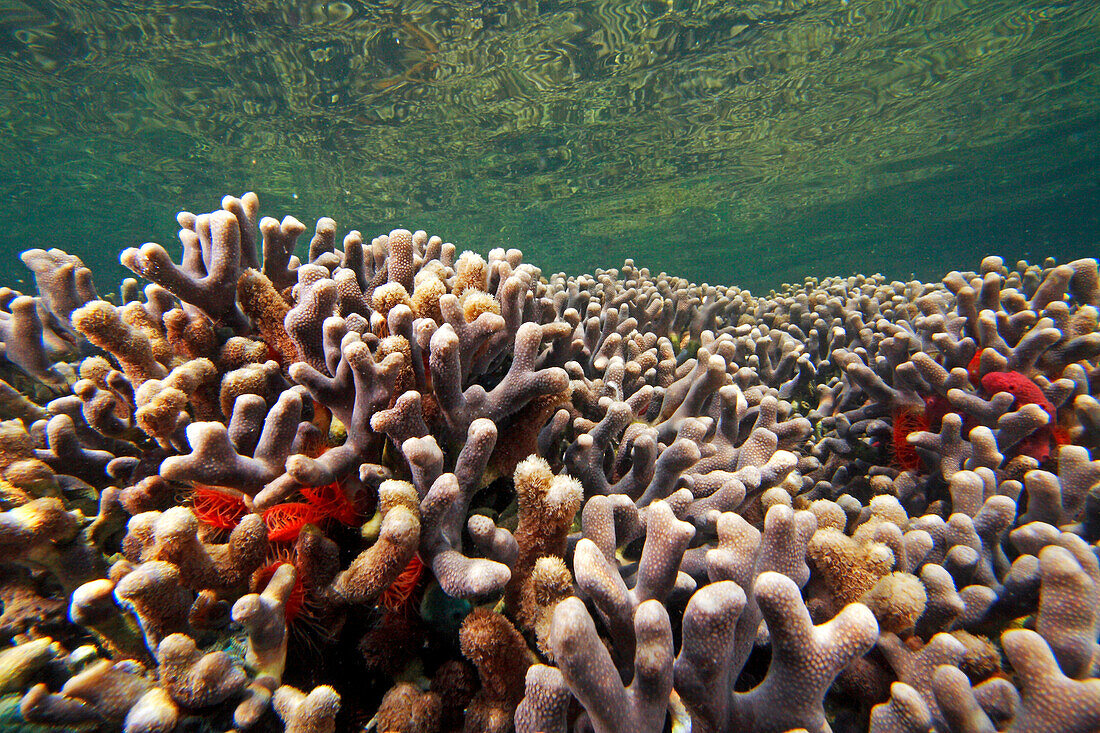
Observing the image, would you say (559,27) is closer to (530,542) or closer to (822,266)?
(530,542)

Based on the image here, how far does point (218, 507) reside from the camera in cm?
157

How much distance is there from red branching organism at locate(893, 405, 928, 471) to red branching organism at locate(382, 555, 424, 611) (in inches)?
116

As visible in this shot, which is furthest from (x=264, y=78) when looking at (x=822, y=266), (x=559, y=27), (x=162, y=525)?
(x=822, y=266)

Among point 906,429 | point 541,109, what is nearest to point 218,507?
point 906,429

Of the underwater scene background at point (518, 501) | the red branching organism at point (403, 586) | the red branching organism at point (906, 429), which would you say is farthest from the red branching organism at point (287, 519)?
the red branching organism at point (906, 429)

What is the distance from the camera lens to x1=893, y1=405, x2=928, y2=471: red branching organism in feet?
8.69

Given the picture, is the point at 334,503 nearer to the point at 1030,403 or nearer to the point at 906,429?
the point at 906,429

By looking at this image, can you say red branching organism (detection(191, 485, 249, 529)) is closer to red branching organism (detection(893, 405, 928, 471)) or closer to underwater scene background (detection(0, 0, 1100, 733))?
underwater scene background (detection(0, 0, 1100, 733))

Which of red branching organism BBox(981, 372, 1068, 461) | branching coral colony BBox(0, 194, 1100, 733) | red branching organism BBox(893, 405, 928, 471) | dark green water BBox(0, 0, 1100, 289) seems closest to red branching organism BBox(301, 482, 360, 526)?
branching coral colony BBox(0, 194, 1100, 733)

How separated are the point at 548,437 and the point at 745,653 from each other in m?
1.10

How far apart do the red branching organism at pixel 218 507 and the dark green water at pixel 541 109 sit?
16340 millimetres

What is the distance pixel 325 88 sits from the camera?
55.0ft

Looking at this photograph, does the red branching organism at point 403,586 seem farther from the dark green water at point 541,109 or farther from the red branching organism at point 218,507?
the dark green water at point 541,109

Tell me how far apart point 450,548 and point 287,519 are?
1.99 ft
